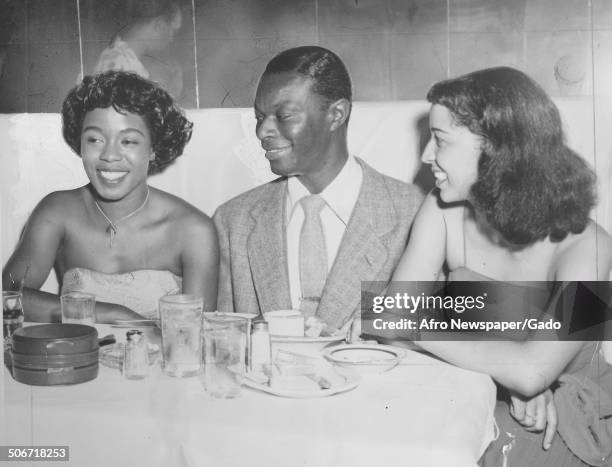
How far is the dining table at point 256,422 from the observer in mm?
810

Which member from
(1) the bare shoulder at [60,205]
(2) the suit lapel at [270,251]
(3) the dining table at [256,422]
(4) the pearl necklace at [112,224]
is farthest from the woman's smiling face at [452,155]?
(1) the bare shoulder at [60,205]

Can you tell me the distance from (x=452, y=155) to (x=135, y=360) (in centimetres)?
82

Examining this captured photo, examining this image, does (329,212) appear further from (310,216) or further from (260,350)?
(260,350)

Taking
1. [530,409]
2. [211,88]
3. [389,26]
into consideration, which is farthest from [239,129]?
[530,409]

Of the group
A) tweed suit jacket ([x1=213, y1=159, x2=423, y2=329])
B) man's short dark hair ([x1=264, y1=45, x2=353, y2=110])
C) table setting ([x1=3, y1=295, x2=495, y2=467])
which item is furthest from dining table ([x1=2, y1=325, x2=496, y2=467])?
man's short dark hair ([x1=264, y1=45, x2=353, y2=110])

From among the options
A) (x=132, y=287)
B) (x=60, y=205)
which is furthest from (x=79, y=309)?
(x=60, y=205)

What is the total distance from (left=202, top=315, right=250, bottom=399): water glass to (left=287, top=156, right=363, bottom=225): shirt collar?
636mm

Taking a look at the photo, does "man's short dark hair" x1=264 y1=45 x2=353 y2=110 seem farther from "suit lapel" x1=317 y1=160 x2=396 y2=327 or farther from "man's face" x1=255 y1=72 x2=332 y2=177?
"suit lapel" x1=317 y1=160 x2=396 y2=327

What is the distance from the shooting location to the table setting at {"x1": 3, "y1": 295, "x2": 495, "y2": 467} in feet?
2.69

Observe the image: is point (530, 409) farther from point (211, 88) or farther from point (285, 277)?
point (211, 88)

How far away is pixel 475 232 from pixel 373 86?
0.43 meters

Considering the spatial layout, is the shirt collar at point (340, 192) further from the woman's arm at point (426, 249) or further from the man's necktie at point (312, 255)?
the woman's arm at point (426, 249)

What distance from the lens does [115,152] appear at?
1574 mm

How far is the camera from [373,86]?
152cm
